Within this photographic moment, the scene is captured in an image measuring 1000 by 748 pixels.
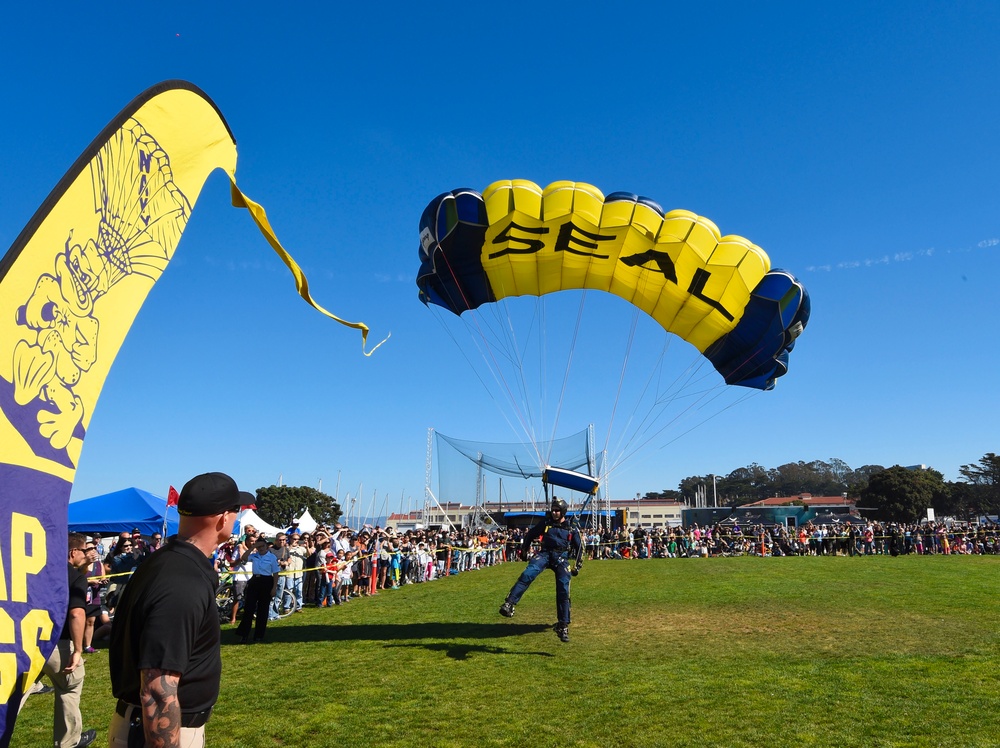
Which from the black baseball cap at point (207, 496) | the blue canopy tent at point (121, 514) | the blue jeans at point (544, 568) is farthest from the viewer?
the blue canopy tent at point (121, 514)

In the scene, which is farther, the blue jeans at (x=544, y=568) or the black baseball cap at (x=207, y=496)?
the blue jeans at (x=544, y=568)

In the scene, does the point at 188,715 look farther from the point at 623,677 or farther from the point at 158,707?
the point at 623,677

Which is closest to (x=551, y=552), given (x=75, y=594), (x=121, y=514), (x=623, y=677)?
(x=623, y=677)

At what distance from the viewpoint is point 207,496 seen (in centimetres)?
266

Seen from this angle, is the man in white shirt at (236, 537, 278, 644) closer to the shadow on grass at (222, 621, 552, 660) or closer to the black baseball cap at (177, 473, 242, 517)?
the shadow on grass at (222, 621, 552, 660)

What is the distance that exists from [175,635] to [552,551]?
759 cm

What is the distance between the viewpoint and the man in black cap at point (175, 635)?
2262 millimetres

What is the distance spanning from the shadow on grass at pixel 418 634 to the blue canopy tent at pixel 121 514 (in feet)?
30.0

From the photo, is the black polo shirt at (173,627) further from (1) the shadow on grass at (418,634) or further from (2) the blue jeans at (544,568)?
(2) the blue jeans at (544,568)

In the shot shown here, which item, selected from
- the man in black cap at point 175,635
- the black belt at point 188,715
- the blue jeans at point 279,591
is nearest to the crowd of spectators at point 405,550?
the blue jeans at point 279,591

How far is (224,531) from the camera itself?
275 cm

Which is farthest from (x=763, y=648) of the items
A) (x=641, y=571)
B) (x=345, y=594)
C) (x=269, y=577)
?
(x=641, y=571)

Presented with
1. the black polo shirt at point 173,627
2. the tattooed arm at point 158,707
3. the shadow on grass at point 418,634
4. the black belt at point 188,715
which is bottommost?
the shadow on grass at point 418,634

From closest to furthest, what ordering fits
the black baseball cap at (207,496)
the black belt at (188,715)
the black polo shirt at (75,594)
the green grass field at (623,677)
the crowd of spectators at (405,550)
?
the black belt at (188,715) → the black baseball cap at (207,496) → the black polo shirt at (75,594) → the green grass field at (623,677) → the crowd of spectators at (405,550)
